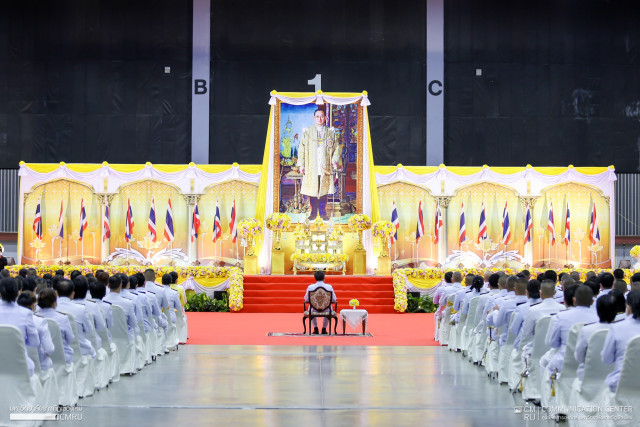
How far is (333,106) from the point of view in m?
25.4

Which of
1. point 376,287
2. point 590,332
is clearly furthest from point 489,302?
point 376,287

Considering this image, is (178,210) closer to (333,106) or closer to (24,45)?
(333,106)

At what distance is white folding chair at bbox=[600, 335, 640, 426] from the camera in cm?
602

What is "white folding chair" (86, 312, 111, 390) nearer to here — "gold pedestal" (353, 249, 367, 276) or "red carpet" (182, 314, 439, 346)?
"red carpet" (182, 314, 439, 346)

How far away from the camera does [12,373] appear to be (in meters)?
6.76

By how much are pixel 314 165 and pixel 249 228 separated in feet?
10.2

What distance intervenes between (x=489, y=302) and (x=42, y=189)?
18277mm

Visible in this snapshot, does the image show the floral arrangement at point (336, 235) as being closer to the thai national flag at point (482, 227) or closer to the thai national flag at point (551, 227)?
the thai national flag at point (482, 227)

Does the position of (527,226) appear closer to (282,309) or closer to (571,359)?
(282,309)

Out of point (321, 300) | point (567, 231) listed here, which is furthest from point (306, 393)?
point (567, 231)

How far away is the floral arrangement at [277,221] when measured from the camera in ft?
Result: 77.9

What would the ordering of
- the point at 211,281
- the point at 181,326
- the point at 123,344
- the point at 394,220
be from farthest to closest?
the point at 394,220, the point at 211,281, the point at 181,326, the point at 123,344

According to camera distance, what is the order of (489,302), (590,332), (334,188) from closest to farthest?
(590,332) < (489,302) < (334,188)

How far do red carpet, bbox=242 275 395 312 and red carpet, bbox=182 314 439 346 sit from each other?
73cm
